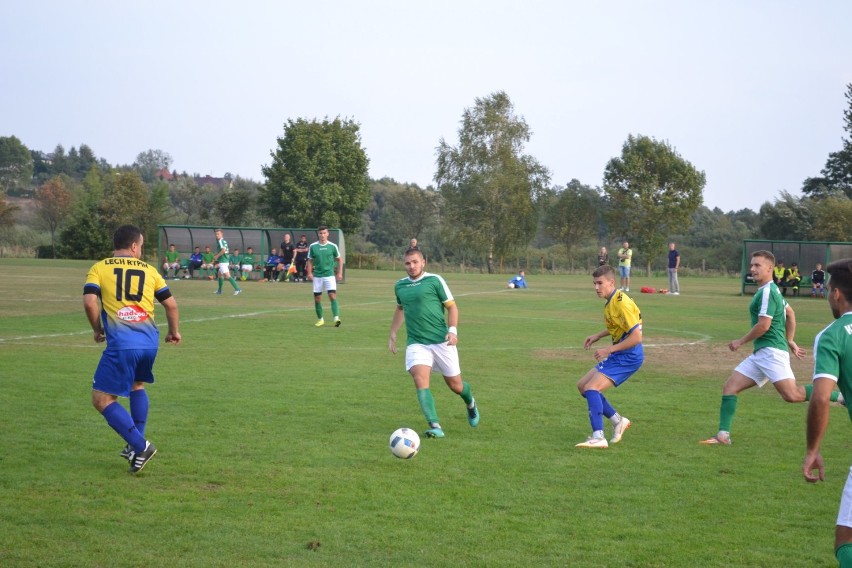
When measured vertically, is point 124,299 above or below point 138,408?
above

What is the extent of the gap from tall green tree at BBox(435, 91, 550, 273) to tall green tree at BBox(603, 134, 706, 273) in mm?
7221

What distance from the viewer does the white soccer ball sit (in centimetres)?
831

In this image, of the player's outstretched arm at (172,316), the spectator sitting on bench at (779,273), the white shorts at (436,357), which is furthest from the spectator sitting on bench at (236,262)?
the player's outstretched arm at (172,316)

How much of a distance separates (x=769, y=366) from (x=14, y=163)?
164 m

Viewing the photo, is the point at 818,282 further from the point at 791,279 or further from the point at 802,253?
the point at 802,253

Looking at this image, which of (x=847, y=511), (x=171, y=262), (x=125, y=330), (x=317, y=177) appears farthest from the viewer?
(x=317, y=177)

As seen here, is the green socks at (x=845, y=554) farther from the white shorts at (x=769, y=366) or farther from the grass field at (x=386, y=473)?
the white shorts at (x=769, y=366)

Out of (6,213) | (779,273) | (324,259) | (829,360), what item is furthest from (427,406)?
(6,213)

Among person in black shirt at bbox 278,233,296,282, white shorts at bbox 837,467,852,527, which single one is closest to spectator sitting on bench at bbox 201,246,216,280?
person in black shirt at bbox 278,233,296,282

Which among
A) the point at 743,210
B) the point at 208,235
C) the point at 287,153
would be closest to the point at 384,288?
the point at 208,235

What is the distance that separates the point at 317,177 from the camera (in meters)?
74.7

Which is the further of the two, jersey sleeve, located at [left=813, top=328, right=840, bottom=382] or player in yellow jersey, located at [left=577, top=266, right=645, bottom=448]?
player in yellow jersey, located at [left=577, top=266, right=645, bottom=448]

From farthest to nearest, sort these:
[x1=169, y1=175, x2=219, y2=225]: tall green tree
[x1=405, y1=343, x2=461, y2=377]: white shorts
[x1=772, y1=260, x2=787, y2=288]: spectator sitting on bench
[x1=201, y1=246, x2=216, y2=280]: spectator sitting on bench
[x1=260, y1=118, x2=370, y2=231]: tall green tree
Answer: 1. [x1=169, y1=175, x2=219, y2=225]: tall green tree
2. [x1=260, y1=118, x2=370, y2=231]: tall green tree
3. [x1=201, y1=246, x2=216, y2=280]: spectator sitting on bench
4. [x1=772, y1=260, x2=787, y2=288]: spectator sitting on bench
5. [x1=405, y1=343, x2=461, y2=377]: white shorts

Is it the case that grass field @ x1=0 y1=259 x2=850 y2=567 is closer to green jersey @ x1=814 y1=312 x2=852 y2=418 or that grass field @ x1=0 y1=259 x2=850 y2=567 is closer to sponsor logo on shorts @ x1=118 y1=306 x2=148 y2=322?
sponsor logo on shorts @ x1=118 y1=306 x2=148 y2=322
